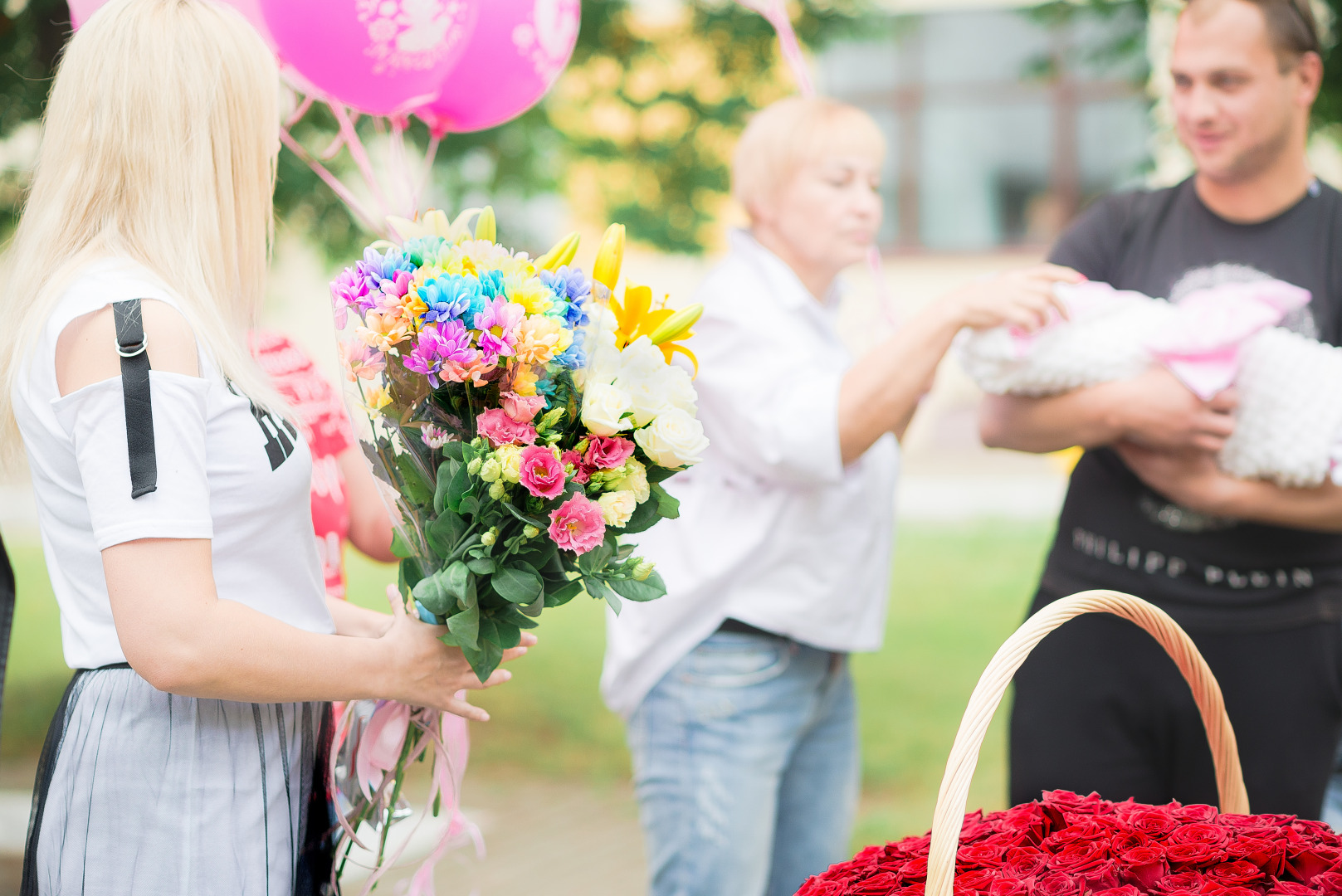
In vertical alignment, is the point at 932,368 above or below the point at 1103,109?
below

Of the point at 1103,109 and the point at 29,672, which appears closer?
the point at 29,672

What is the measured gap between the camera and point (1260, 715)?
80.1 inches

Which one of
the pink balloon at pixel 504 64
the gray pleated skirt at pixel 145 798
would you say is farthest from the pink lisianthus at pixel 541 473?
the pink balloon at pixel 504 64

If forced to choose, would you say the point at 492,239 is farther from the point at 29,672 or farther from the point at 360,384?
the point at 29,672

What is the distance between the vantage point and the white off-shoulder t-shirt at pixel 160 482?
3.97ft

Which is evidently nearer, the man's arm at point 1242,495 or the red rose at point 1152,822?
the red rose at point 1152,822

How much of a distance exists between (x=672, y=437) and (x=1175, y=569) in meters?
1.23

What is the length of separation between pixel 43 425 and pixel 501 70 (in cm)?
114

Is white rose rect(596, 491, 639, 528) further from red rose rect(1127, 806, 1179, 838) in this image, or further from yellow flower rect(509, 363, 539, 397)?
red rose rect(1127, 806, 1179, 838)

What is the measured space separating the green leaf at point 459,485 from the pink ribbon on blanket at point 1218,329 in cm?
125

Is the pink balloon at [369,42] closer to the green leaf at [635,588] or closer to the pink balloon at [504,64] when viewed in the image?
the pink balloon at [504,64]

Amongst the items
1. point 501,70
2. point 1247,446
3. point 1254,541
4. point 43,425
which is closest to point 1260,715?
point 1254,541

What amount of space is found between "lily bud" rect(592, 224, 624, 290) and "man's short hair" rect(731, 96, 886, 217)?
879mm

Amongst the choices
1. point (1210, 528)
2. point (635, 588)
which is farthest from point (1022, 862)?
point (1210, 528)
